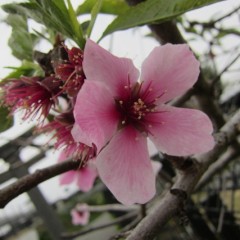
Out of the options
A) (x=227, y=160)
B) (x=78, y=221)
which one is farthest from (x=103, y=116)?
(x=78, y=221)

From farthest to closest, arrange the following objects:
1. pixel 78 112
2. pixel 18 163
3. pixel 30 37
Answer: pixel 18 163
pixel 30 37
pixel 78 112

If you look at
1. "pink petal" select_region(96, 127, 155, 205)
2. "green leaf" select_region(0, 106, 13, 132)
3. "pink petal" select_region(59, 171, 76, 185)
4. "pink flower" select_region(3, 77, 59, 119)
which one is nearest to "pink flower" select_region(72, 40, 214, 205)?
"pink petal" select_region(96, 127, 155, 205)

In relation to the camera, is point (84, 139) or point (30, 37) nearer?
point (84, 139)

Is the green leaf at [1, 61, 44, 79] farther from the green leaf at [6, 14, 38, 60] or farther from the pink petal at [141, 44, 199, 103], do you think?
the pink petal at [141, 44, 199, 103]

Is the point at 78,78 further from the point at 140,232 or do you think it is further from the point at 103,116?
the point at 140,232

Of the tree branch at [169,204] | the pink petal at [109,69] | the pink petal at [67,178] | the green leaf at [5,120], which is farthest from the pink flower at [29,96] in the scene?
the pink petal at [67,178]

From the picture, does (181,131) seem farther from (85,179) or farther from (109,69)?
(85,179)

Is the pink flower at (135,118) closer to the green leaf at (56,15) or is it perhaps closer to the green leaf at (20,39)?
the green leaf at (56,15)
